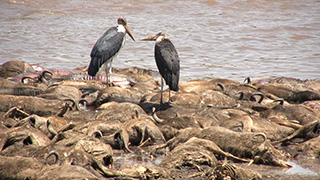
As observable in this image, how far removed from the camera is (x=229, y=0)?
1200 inches

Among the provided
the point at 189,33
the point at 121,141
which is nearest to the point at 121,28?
the point at 121,141

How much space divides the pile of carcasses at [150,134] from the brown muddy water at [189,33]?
5.22 metres

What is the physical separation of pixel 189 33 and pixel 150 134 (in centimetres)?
1538

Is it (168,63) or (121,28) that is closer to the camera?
(168,63)

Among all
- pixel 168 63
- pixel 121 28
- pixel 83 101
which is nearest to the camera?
pixel 83 101

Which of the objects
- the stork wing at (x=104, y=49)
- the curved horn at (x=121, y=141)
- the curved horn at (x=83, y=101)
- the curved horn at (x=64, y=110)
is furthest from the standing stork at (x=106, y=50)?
the curved horn at (x=121, y=141)

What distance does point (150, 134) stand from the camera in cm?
648

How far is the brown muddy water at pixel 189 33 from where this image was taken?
15.7 m

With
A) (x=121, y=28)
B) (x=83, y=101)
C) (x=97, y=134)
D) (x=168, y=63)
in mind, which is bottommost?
(x=83, y=101)

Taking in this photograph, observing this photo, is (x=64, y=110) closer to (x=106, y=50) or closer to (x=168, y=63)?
(x=168, y=63)

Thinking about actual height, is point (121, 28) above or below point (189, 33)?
above

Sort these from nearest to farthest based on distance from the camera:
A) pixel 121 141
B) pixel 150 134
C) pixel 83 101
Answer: pixel 121 141, pixel 150 134, pixel 83 101

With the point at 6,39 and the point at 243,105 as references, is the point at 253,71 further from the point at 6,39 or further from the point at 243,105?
the point at 6,39

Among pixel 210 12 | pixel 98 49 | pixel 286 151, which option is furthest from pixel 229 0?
pixel 286 151
